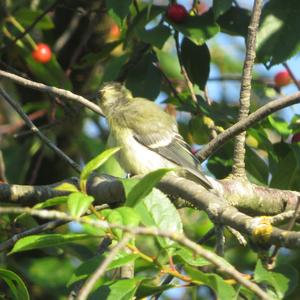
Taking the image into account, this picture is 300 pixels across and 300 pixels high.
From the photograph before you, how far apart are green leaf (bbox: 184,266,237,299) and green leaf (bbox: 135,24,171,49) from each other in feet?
7.05

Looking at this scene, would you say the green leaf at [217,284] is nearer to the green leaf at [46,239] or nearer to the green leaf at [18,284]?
the green leaf at [46,239]

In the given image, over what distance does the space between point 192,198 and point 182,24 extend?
1.91m

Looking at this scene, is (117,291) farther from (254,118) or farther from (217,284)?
(254,118)

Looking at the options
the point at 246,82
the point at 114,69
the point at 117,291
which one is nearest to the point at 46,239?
the point at 117,291

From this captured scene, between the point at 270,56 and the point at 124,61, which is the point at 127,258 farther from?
the point at 124,61

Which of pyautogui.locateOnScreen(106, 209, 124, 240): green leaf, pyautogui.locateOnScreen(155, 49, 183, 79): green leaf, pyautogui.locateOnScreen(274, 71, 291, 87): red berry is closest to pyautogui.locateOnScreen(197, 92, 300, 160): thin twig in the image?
pyautogui.locateOnScreen(106, 209, 124, 240): green leaf

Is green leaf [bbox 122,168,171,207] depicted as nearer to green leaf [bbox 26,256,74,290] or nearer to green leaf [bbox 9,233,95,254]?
green leaf [bbox 9,233,95,254]

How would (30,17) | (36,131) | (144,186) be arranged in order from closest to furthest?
(144,186)
(36,131)
(30,17)

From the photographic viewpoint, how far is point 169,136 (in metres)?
5.26

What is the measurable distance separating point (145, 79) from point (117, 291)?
7.96 ft

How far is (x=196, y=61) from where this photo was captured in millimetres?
4980

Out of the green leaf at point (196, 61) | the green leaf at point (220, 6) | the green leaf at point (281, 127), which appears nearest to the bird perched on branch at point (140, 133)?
the green leaf at point (196, 61)

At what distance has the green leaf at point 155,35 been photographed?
4602 millimetres

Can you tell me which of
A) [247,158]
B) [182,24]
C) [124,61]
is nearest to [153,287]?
[247,158]
